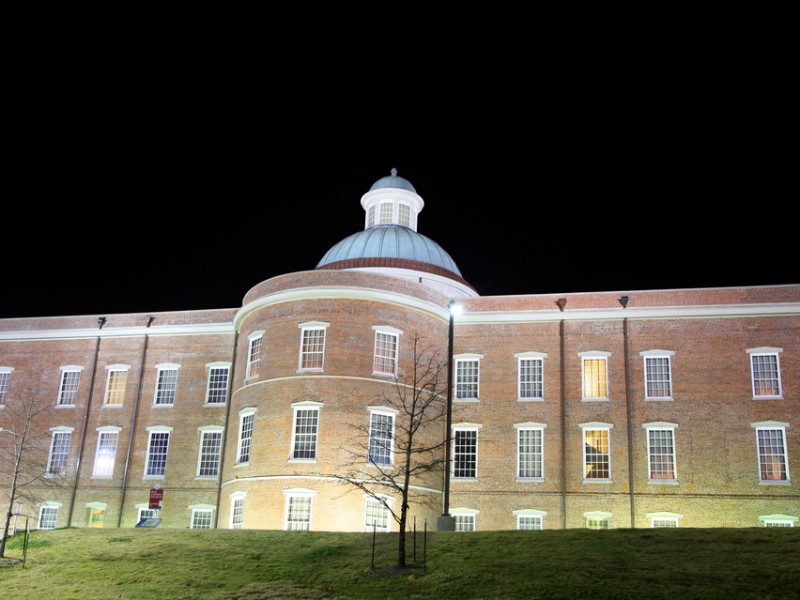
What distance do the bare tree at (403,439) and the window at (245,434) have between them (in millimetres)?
4834

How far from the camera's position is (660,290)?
4269cm

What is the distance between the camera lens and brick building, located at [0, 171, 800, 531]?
38.7m

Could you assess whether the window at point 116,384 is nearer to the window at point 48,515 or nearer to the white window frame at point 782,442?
the window at point 48,515

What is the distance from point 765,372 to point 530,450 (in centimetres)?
1093

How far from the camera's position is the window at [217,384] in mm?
46094

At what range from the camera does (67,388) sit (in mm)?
49344

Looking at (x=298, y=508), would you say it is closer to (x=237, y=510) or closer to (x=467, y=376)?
(x=237, y=510)

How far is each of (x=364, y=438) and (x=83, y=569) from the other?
12953 mm

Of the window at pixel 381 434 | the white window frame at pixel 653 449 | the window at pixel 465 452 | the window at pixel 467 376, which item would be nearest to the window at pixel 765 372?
the white window frame at pixel 653 449

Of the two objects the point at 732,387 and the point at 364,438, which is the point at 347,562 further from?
the point at 732,387

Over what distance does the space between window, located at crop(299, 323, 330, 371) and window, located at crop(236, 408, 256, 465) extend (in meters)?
3.20

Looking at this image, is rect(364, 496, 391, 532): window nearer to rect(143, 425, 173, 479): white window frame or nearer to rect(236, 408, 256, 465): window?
rect(236, 408, 256, 465): window

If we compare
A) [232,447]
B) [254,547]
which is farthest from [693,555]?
[232,447]

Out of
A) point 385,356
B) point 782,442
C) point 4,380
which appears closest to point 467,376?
point 385,356
